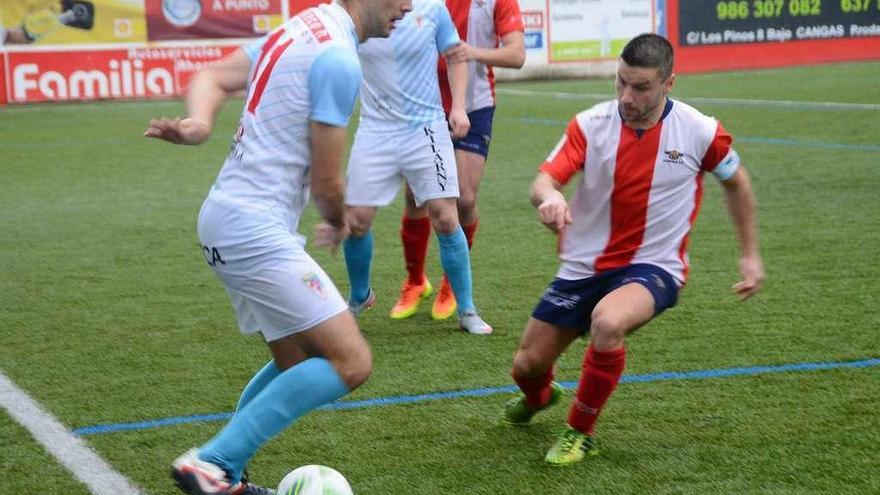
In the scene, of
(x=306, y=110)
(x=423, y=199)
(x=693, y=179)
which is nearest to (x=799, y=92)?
(x=423, y=199)

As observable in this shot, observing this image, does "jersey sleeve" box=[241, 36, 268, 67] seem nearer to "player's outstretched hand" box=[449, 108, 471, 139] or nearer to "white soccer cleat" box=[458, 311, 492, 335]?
"player's outstretched hand" box=[449, 108, 471, 139]

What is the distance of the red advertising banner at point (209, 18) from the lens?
2117 centimetres

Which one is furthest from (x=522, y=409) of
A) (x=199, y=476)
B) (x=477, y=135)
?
(x=477, y=135)

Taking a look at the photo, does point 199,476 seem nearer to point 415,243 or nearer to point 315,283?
point 315,283

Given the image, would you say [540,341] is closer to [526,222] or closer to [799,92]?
[526,222]

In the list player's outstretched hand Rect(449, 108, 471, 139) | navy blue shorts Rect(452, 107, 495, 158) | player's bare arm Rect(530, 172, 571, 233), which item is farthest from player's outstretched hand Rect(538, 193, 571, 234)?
navy blue shorts Rect(452, 107, 495, 158)

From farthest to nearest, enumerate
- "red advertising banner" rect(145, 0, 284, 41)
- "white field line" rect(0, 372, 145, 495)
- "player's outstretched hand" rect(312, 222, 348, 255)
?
"red advertising banner" rect(145, 0, 284, 41) → "white field line" rect(0, 372, 145, 495) → "player's outstretched hand" rect(312, 222, 348, 255)

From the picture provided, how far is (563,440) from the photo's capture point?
4.64 meters

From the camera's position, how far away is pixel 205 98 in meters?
4.08

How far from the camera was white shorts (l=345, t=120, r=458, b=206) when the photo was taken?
6.69m

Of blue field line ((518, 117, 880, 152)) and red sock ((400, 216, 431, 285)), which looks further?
blue field line ((518, 117, 880, 152))

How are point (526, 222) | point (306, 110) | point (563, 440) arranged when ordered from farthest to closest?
point (526, 222), point (563, 440), point (306, 110)

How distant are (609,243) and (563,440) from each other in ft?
2.30

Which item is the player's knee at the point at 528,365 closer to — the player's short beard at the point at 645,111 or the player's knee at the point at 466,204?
the player's short beard at the point at 645,111
